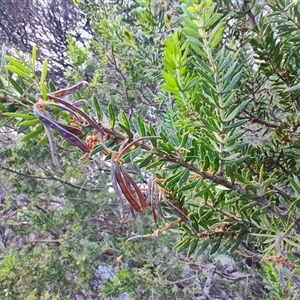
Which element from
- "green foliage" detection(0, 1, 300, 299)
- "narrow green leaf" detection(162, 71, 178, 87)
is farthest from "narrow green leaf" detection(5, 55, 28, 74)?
"narrow green leaf" detection(162, 71, 178, 87)

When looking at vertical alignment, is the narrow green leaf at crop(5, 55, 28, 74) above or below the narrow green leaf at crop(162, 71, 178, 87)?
above

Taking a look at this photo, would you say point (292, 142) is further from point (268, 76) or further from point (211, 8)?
point (211, 8)

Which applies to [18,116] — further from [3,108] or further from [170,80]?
[170,80]

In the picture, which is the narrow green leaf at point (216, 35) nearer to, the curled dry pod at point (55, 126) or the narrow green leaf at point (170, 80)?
the narrow green leaf at point (170, 80)

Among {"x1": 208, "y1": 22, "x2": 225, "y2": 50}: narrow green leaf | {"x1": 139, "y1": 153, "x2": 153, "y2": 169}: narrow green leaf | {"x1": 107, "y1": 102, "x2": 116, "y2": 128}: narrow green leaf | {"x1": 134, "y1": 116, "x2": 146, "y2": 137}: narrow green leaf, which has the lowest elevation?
{"x1": 139, "y1": 153, "x2": 153, "y2": 169}: narrow green leaf

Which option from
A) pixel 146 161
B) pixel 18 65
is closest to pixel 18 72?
pixel 18 65

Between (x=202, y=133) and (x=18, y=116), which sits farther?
(x=202, y=133)

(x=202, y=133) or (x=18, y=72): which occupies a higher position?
(x=18, y=72)

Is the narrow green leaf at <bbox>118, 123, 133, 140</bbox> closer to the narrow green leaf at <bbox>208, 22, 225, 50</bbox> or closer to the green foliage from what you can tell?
the green foliage

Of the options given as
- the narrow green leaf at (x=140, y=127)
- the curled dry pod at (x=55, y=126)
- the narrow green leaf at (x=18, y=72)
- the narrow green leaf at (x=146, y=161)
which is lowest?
the narrow green leaf at (x=146, y=161)

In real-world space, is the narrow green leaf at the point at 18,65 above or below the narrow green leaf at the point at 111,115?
above

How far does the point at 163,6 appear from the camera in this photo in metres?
0.63

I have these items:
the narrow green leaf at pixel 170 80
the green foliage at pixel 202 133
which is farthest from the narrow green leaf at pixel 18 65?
the narrow green leaf at pixel 170 80

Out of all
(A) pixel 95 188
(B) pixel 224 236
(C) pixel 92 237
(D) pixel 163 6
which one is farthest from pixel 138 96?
(B) pixel 224 236
